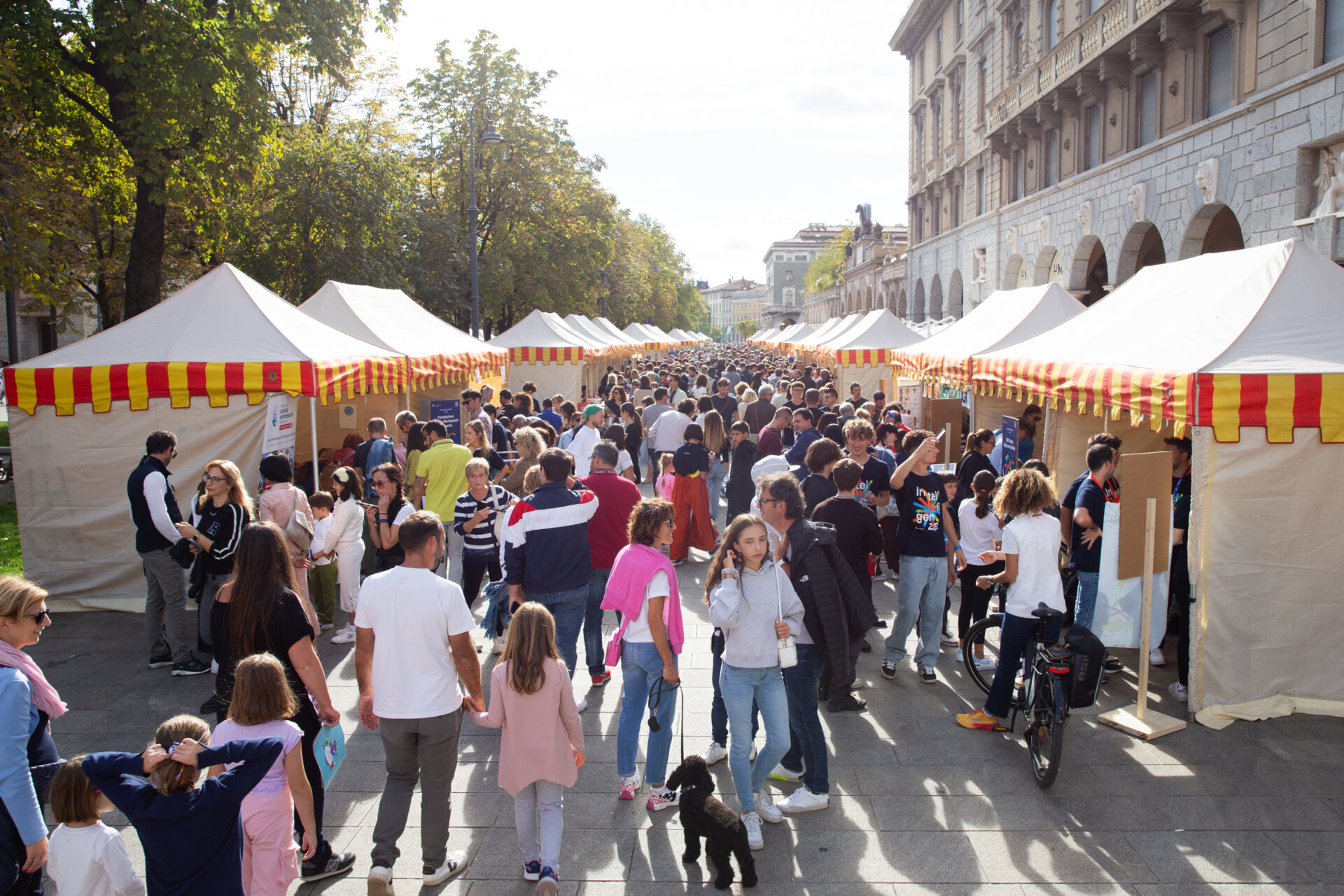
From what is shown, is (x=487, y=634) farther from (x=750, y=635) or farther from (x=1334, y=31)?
(x=1334, y=31)

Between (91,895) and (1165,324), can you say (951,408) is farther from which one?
(91,895)

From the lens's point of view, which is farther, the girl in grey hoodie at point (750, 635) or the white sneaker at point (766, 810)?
the white sneaker at point (766, 810)

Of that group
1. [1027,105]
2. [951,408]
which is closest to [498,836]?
[951,408]

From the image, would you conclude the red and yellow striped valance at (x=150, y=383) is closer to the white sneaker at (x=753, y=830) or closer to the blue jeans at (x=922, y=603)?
the blue jeans at (x=922, y=603)

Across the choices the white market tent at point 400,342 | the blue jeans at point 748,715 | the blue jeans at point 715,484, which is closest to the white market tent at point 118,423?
the white market tent at point 400,342

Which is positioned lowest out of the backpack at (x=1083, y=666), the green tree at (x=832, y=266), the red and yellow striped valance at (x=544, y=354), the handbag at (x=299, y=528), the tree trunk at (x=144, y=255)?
the backpack at (x=1083, y=666)

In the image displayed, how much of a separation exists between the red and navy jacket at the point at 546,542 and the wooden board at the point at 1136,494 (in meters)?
3.39

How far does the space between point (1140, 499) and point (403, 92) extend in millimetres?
29339

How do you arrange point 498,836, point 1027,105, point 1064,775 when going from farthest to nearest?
point 1027,105 < point 1064,775 < point 498,836

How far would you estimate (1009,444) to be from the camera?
965cm

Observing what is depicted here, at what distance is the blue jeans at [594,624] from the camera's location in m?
6.20

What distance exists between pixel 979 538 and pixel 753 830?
3210 mm

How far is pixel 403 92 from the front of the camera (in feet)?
96.0

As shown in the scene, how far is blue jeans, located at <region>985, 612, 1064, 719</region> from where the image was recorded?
519 cm
